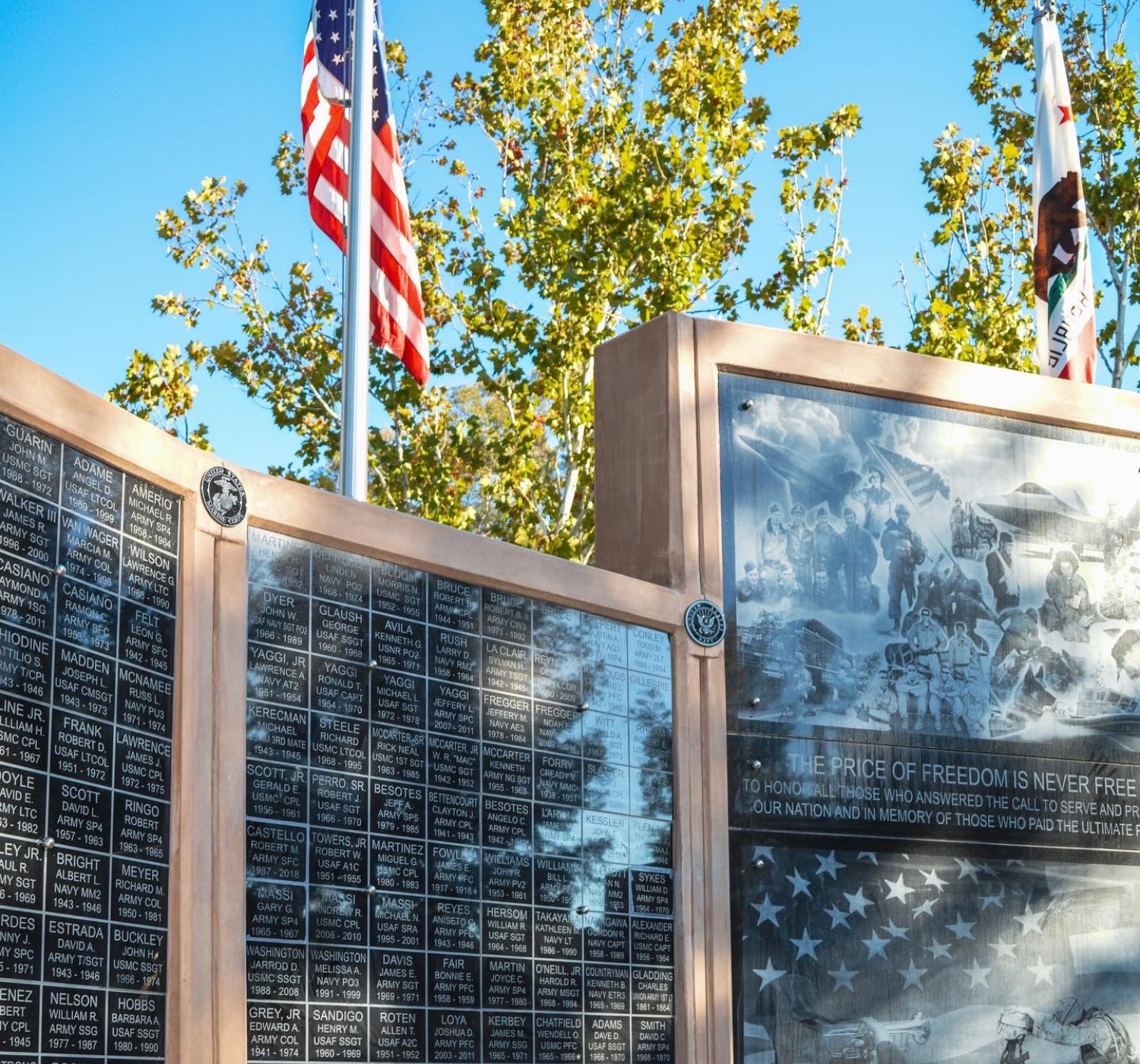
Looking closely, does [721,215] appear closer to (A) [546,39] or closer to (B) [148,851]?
(A) [546,39]

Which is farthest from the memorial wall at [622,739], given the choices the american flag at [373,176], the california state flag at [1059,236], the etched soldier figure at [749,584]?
the american flag at [373,176]

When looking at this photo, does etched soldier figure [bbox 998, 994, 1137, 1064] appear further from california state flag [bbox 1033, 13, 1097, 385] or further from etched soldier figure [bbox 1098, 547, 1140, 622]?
california state flag [bbox 1033, 13, 1097, 385]

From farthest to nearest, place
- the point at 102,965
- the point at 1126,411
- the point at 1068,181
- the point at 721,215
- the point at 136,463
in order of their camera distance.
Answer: the point at 721,215
the point at 1068,181
the point at 1126,411
the point at 136,463
the point at 102,965

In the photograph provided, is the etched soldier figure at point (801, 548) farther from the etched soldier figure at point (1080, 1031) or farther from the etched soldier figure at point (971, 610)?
the etched soldier figure at point (1080, 1031)

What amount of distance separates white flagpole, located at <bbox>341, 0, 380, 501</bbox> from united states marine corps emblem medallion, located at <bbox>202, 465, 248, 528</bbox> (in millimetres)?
2950

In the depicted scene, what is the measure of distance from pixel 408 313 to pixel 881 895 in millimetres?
4204

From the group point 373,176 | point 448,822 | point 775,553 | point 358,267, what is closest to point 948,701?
point 775,553

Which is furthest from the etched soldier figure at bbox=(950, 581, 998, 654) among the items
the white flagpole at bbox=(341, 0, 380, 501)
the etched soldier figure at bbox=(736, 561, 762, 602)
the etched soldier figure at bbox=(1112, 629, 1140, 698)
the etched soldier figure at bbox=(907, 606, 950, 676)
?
the white flagpole at bbox=(341, 0, 380, 501)

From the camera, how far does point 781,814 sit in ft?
21.9

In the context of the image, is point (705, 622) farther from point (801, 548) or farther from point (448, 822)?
point (448, 822)

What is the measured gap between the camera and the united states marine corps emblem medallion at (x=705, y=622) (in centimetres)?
663

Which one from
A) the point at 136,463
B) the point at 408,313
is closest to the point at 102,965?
the point at 136,463

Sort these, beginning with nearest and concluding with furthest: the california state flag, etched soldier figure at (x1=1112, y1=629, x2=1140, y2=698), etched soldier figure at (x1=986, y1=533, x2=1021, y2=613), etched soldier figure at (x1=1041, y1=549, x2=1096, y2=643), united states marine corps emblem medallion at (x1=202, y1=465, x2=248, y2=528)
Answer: united states marine corps emblem medallion at (x1=202, y1=465, x2=248, y2=528)
etched soldier figure at (x1=986, y1=533, x2=1021, y2=613)
etched soldier figure at (x1=1041, y1=549, x2=1096, y2=643)
etched soldier figure at (x1=1112, y1=629, x2=1140, y2=698)
the california state flag

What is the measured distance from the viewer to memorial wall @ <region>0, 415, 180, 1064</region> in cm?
433
